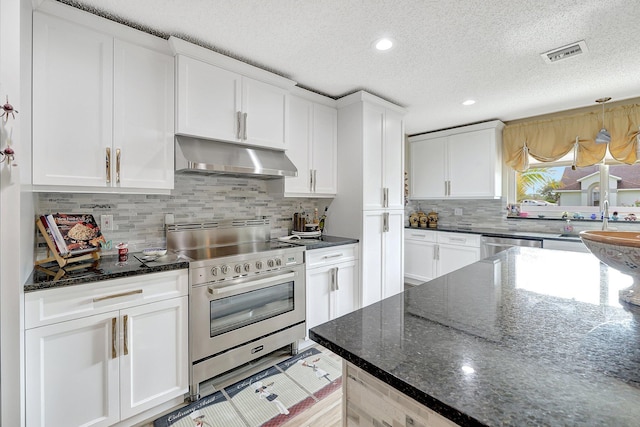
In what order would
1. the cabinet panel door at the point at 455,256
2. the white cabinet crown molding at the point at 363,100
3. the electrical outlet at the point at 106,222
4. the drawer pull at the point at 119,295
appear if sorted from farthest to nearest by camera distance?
the cabinet panel door at the point at 455,256 < the white cabinet crown molding at the point at 363,100 < the electrical outlet at the point at 106,222 < the drawer pull at the point at 119,295

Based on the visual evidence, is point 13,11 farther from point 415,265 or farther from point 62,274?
point 415,265

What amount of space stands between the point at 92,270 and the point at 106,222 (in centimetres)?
57

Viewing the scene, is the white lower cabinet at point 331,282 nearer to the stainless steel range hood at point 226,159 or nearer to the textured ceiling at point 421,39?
the stainless steel range hood at point 226,159

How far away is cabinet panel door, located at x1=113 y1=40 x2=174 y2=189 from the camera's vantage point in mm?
1839

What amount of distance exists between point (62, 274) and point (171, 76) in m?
1.41

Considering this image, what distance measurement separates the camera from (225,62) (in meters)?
2.19

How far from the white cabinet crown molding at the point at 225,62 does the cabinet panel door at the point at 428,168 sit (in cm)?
270

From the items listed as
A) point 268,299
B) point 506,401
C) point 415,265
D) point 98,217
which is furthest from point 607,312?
point 415,265

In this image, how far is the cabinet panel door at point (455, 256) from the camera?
3.77 m

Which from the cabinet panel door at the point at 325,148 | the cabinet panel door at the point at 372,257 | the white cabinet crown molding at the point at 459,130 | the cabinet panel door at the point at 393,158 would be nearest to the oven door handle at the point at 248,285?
the cabinet panel door at the point at 372,257

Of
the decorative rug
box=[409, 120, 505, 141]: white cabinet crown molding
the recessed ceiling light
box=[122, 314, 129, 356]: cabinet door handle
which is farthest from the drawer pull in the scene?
box=[409, 120, 505, 141]: white cabinet crown molding

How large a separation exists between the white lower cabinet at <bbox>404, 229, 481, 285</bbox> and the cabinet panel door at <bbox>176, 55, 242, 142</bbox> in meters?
3.10

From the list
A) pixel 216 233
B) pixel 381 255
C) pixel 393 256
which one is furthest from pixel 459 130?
pixel 216 233

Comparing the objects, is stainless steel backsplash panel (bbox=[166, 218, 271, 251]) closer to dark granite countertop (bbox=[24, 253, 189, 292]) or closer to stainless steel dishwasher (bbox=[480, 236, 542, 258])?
dark granite countertop (bbox=[24, 253, 189, 292])
